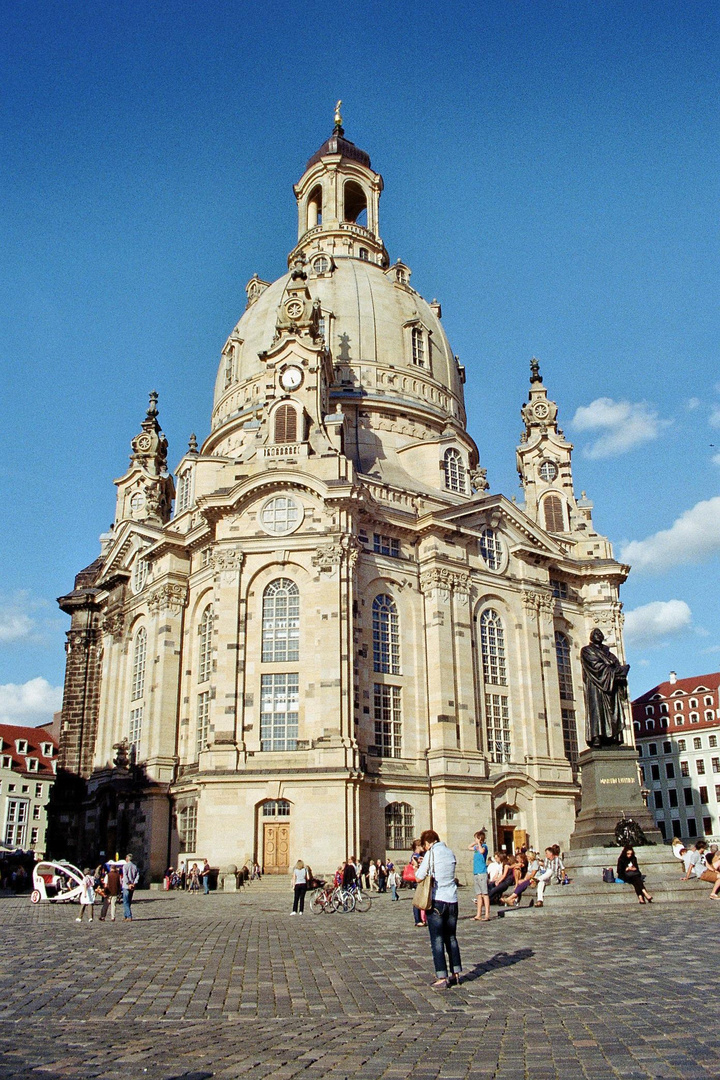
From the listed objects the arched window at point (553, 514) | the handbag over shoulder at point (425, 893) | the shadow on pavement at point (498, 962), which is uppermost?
the arched window at point (553, 514)

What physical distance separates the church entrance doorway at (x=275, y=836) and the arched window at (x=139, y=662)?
15.1 m

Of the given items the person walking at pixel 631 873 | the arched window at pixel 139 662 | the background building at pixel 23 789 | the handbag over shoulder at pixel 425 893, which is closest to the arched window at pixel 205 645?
the arched window at pixel 139 662

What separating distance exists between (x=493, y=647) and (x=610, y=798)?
83.9ft

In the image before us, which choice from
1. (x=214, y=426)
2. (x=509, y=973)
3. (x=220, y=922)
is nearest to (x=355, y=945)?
(x=509, y=973)

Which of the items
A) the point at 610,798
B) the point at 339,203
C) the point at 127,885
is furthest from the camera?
the point at 339,203

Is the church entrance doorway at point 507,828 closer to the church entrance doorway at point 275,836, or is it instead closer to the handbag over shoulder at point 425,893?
the church entrance doorway at point 275,836

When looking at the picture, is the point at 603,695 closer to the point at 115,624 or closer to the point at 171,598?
the point at 171,598

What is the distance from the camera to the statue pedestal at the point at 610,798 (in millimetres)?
27594

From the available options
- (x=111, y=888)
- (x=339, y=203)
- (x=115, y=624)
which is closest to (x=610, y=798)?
(x=111, y=888)

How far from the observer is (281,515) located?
48.7 meters

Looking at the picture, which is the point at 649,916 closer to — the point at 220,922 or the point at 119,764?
the point at 220,922

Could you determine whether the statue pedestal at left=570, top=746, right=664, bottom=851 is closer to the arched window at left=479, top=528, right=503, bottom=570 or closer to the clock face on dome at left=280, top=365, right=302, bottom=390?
the arched window at left=479, top=528, right=503, bottom=570

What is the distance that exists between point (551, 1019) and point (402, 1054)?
226 cm

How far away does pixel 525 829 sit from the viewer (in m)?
49.7
